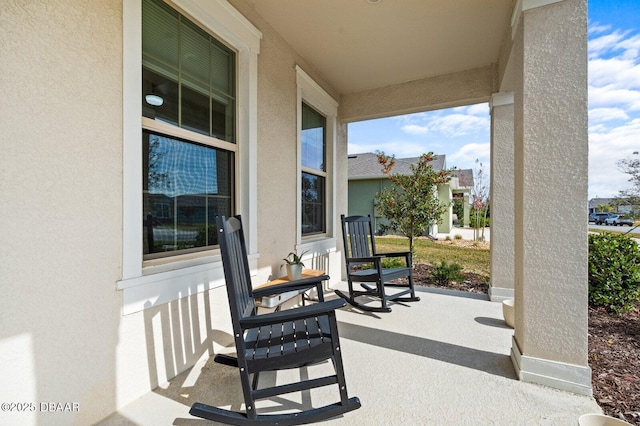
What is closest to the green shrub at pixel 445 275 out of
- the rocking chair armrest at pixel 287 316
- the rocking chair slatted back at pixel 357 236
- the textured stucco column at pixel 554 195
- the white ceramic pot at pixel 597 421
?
the rocking chair slatted back at pixel 357 236

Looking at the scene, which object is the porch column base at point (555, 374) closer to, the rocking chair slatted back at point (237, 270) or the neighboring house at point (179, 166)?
the neighboring house at point (179, 166)

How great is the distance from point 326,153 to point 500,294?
3170 millimetres

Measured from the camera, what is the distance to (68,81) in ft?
4.65

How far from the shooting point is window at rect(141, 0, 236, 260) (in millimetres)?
1942

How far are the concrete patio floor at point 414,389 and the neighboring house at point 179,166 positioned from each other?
15 cm

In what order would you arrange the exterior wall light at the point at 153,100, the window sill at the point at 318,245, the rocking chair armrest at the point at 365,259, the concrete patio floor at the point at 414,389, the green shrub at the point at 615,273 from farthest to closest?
the window sill at the point at 318,245 → the rocking chair armrest at the point at 365,259 → the green shrub at the point at 615,273 → the exterior wall light at the point at 153,100 → the concrete patio floor at the point at 414,389

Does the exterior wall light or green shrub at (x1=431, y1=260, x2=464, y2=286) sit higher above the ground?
the exterior wall light

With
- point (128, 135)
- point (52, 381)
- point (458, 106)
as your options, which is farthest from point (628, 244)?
point (52, 381)

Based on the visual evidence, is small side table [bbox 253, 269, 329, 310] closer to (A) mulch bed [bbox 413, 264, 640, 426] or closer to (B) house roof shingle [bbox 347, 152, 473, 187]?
(A) mulch bed [bbox 413, 264, 640, 426]

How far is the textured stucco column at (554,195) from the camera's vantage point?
1847 millimetres

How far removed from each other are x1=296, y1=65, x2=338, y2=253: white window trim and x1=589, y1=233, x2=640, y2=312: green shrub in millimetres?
3210

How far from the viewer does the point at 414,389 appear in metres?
1.85

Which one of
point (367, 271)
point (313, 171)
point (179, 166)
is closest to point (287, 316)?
point (179, 166)

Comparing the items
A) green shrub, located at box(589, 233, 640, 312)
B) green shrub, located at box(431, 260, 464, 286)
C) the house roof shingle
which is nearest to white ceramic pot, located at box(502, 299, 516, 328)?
green shrub, located at box(589, 233, 640, 312)
